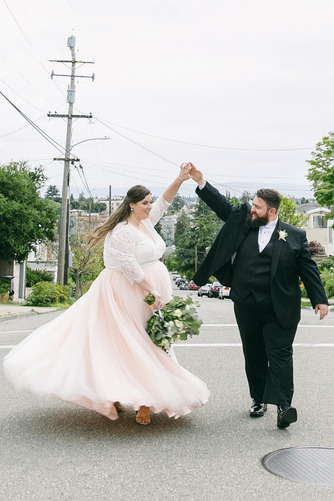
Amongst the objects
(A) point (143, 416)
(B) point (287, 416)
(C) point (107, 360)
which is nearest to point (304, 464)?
(B) point (287, 416)

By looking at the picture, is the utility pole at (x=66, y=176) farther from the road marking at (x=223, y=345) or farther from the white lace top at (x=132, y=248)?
the white lace top at (x=132, y=248)

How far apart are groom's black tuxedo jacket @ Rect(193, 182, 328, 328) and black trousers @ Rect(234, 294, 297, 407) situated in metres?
0.14

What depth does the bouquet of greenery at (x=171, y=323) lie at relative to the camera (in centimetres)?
548

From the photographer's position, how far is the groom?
5578 millimetres

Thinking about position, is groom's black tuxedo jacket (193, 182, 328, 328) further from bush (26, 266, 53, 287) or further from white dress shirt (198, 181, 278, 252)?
bush (26, 266, 53, 287)

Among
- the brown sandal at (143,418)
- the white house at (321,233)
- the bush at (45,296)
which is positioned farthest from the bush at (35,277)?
the brown sandal at (143,418)

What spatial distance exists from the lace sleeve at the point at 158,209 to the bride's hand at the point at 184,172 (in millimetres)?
325

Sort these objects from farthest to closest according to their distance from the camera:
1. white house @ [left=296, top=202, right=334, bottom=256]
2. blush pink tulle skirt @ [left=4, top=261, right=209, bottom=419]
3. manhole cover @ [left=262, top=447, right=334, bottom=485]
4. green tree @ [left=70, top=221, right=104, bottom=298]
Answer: white house @ [left=296, top=202, right=334, bottom=256] → green tree @ [left=70, top=221, right=104, bottom=298] → blush pink tulle skirt @ [left=4, top=261, right=209, bottom=419] → manhole cover @ [left=262, top=447, right=334, bottom=485]

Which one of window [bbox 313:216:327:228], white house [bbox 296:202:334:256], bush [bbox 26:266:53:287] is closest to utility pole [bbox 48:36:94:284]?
bush [bbox 26:266:53:287]

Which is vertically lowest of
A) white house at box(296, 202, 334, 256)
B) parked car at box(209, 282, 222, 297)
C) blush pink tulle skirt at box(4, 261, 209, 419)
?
parked car at box(209, 282, 222, 297)

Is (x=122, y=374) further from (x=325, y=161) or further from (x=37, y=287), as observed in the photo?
(x=325, y=161)

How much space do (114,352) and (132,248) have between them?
92 cm

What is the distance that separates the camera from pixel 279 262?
5613mm

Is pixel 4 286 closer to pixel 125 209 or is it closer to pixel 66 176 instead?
pixel 66 176
